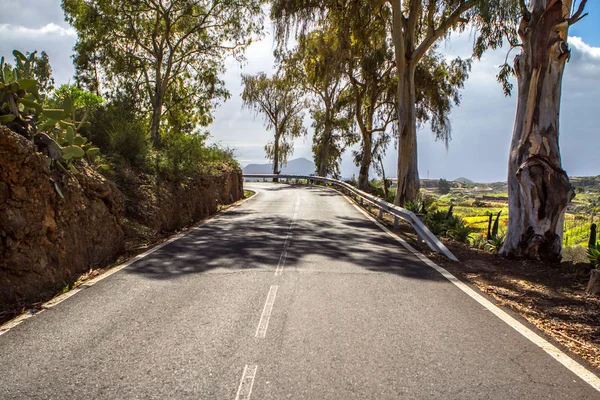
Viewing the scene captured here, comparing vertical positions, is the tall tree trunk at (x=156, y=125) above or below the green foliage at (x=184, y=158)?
above

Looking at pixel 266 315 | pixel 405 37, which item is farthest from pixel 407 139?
pixel 266 315

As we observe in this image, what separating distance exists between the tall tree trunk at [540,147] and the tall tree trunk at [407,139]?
354 inches

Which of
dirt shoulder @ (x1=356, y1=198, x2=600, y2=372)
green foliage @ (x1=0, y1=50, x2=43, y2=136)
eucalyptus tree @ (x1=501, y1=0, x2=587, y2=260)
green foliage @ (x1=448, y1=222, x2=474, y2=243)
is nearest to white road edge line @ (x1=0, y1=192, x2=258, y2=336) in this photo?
green foliage @ (x1=0, y1=50, x2=43, y2=136)

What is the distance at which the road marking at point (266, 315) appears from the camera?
465cm

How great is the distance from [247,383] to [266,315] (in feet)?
5.40

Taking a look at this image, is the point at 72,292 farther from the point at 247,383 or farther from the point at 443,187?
the point at 443,187

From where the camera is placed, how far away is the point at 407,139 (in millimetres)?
18297

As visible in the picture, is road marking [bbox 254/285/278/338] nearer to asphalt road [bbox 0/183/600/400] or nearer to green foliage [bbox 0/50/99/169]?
asphalt road [bbox 0/183/600/400]

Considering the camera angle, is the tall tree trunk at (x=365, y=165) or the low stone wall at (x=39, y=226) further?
the tall tree trunk at (x=365, y=165)

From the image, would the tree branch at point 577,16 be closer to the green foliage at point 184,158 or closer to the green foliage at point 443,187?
the green foliage at point 184,158

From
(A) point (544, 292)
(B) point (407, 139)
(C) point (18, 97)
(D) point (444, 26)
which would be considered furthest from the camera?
(B) point (407, 139)

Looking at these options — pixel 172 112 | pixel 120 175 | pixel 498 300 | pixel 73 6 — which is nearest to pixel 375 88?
pixel 172 112

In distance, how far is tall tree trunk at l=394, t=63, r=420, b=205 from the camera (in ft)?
59.5

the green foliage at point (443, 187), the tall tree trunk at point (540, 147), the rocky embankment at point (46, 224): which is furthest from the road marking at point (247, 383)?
the green foliage at point (443, 187)
